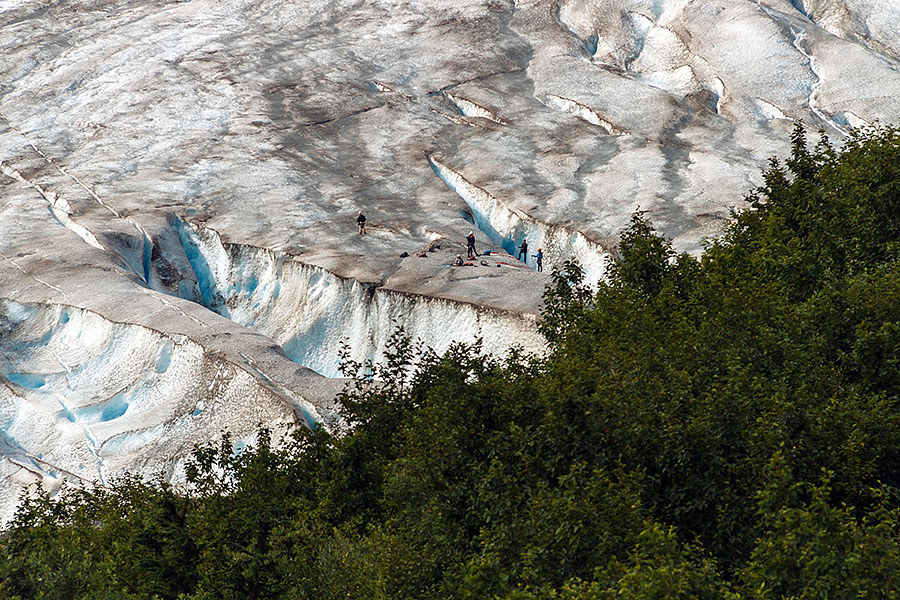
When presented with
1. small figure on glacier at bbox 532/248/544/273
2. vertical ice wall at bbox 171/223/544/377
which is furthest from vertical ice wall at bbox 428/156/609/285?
vertical ice wall at bbox 171/223/544/377

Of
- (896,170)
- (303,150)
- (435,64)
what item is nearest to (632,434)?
(896,170)

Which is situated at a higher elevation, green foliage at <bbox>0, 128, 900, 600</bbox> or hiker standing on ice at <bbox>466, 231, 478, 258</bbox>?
green foliage at <bbox>0, 128, 900, 600</bbox>

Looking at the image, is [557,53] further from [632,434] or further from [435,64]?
[632,434]

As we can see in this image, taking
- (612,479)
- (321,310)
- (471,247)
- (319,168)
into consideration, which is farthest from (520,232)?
(612,479)

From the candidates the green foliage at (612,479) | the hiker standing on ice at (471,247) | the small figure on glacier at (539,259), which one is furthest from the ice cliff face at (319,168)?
the green foliage at (612,479)

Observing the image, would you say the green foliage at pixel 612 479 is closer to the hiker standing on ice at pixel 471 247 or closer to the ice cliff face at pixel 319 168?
the ice cliff face at pixel 319 168

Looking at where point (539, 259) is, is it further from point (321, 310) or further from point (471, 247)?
point (321, 310)

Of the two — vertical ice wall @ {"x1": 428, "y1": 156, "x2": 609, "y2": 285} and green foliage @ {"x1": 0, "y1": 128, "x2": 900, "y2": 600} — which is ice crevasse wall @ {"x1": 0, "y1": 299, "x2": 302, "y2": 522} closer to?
green foliage @ {"x1": 0, "y1": 128, "x2": 900, "y2": 600}
